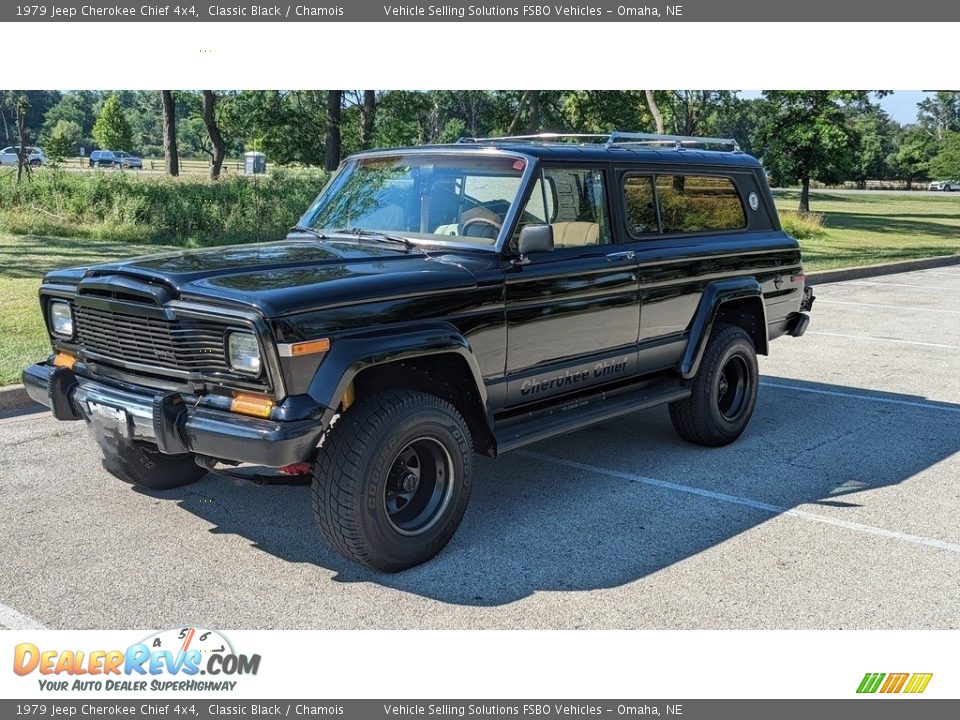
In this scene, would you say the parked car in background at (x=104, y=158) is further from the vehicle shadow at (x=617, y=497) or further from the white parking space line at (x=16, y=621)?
the white parking space line at (x=16, y=621)

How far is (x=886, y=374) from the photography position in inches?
366

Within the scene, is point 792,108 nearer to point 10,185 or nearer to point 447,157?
point 10,185

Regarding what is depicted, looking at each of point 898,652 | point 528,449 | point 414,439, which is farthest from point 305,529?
point 898,652

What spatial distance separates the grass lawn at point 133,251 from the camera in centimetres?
873

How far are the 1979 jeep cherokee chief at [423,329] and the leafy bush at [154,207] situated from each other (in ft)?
38.6

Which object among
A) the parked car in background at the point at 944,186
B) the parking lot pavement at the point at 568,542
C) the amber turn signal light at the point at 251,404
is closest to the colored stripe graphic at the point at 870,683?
the parking lot pavement at the point at 568,542

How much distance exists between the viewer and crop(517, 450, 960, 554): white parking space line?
5.07 meters

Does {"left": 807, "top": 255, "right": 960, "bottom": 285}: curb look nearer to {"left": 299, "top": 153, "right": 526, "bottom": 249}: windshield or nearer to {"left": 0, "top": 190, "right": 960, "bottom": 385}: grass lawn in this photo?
{"left": 0, "top": 190, "right": 960, "bottom": 385}: grass lawn

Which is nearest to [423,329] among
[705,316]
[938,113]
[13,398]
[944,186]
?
[705,316]

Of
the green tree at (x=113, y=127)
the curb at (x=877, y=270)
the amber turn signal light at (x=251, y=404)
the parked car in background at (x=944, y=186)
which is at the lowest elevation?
the curb at (x=877, y=270)

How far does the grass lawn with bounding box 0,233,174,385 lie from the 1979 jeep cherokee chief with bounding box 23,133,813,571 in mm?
3293

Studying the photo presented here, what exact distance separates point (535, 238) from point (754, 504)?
6.76ft

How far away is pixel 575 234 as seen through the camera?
5637 mm

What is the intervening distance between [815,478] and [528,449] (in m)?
1.89
